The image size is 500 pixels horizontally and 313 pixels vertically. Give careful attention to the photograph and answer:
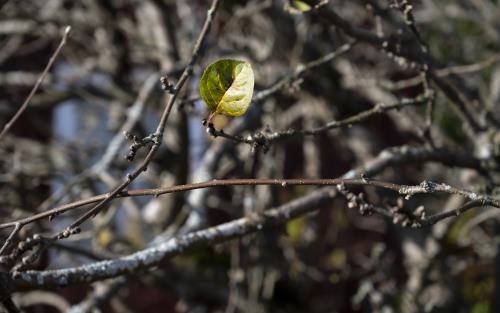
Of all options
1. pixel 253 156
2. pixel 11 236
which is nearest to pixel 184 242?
pixel 11 236

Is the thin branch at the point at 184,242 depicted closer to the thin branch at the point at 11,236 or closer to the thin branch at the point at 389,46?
the thin branch at the point at 11,236

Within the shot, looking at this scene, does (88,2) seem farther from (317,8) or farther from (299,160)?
(299,160)

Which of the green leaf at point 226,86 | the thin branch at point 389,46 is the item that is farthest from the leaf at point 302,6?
the green leaf at point 226,86

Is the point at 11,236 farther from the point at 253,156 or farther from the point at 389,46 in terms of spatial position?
the point at 253,156

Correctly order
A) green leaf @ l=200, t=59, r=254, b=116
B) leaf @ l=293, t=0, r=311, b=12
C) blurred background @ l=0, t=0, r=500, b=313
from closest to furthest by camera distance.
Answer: green leaf @ l=200, t=59, r=254, b=116 < leaf @ l=293, t=0, r=311, b=12 < blurred background @ l=0, t=0, r=500, b=313

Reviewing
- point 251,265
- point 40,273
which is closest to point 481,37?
point 251,265

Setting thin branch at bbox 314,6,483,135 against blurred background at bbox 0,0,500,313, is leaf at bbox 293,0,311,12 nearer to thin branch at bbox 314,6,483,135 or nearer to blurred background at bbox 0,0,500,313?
thin branch at bbox 314,6,483,135

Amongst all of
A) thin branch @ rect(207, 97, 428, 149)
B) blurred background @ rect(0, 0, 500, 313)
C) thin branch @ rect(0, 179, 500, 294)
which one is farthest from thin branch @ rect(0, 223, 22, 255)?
blurred background @ rect(0, 0, 500, 313)

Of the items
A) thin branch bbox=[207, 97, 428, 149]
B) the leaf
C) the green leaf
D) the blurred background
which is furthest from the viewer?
the blurred background
